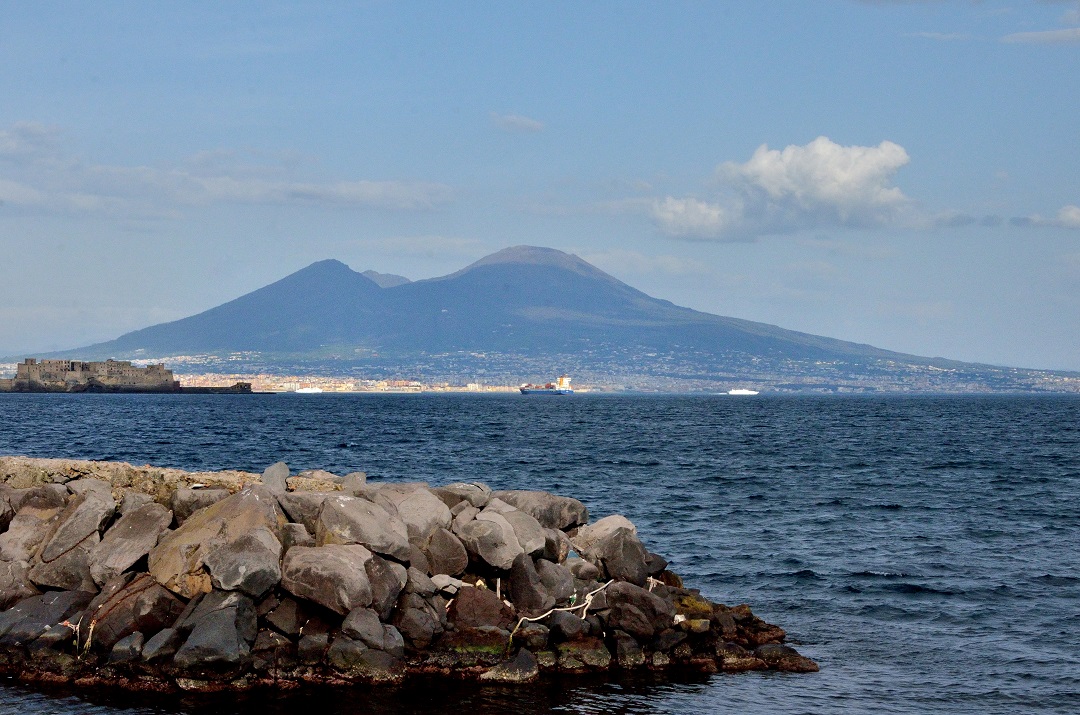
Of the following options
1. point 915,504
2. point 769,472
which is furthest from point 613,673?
point 769,472

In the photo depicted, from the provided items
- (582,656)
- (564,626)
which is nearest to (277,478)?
(564,626)

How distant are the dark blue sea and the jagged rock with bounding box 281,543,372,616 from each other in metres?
1.49

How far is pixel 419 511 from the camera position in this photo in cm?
2031

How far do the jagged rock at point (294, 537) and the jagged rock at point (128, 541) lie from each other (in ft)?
7.24

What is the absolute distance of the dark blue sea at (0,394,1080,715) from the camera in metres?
16.4

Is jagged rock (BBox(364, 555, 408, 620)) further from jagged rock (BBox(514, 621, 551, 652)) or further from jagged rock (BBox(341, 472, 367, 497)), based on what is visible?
jagged rock (BBox(341, 472, 367, 497))

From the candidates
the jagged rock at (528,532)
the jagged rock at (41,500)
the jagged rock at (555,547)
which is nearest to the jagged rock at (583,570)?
the jagged rock at (555,547)

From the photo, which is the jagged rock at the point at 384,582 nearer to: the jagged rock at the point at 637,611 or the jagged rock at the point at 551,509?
the jagged rock at the point at 637,611

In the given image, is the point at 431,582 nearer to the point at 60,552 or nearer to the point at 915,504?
the point at 60,552

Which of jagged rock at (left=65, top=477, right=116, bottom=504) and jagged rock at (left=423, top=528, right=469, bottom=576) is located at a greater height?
jagged rock at (left=65, top=477, right=116, bottom=504)

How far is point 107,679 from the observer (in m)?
16.5

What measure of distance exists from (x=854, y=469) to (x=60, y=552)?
39398 mm

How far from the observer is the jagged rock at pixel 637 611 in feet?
60.5

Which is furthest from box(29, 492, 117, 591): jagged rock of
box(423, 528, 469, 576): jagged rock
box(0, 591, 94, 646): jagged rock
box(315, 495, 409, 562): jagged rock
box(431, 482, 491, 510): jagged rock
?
box(431, 482, 491, 510): jagged rock
